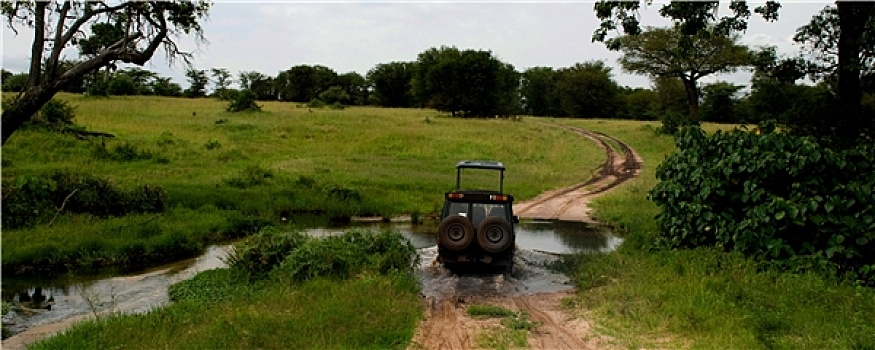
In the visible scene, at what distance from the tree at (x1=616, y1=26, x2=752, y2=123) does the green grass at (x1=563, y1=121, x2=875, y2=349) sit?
35672 mm

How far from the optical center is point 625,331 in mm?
9633

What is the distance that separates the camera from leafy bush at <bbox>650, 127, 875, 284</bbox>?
1217 cm

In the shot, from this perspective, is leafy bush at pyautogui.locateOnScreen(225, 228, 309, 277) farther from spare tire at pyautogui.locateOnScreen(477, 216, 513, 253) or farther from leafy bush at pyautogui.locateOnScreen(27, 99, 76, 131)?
leafy bush at pyautogui.locateOnScreen(27, 99, 76, 131)

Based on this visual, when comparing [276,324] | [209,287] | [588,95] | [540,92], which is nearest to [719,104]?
[588,95]

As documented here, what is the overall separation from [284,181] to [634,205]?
13.6m

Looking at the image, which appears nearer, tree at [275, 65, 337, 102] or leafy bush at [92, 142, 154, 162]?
leafy bush at [92, 142, 154, 162]

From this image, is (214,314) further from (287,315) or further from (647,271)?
(647,271)

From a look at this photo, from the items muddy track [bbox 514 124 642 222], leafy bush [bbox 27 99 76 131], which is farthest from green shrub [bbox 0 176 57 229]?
muddy track [bbox 514 124 642 222]

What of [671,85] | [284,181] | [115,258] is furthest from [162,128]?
[671,85]

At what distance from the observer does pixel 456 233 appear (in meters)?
13.8

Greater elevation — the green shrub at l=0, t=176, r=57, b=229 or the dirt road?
the green shrub at l=0, t=176, r=57, b=229

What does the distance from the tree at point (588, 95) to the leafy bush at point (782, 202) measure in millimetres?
79720

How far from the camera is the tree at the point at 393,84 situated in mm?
90750

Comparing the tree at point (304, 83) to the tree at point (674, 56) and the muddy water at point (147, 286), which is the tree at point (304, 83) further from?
the muddy water at point (147, 286)
